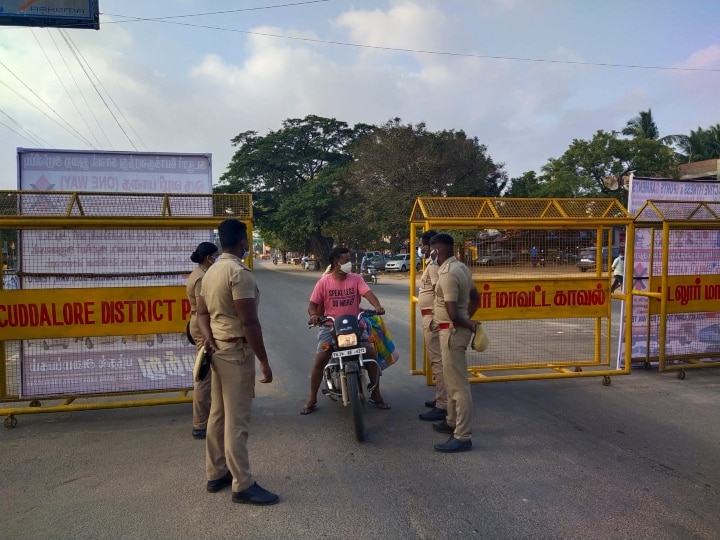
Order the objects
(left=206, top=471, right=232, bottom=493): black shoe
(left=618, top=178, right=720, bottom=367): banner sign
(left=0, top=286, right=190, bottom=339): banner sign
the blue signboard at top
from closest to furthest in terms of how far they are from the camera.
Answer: (left=206, top=471, right=232, bottom=493): black shoe
(left=0, top=286, right=190, bottom=339): banner sign
(left=618, top=178, right=720, bottom=367): banner sign
the blue signboard at top

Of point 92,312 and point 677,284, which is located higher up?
point 677,284

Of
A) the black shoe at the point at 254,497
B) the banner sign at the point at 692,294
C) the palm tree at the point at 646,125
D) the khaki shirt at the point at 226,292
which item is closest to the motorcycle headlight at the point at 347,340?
the khaki shirt at the point at 226,292

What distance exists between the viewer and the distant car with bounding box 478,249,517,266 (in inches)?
246

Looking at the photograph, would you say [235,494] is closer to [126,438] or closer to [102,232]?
[126,438]

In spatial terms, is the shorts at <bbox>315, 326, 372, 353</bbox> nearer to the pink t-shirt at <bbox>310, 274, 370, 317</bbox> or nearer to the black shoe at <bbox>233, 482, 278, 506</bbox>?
the pink t-shirt at <bbox>310, 274, 370, 317</bbox>

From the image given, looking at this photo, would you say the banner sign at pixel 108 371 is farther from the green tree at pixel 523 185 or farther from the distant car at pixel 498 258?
the green tree at pixel 523 185

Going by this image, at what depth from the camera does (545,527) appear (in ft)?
10.3

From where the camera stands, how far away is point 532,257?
251 inches

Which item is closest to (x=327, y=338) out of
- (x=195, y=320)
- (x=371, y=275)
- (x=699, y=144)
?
(x=195, y=320)

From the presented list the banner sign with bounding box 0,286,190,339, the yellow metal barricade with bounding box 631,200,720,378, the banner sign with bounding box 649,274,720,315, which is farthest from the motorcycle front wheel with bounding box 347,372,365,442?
the banner sign with bounding box 649,274,720,315

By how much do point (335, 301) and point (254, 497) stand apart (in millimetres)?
2302

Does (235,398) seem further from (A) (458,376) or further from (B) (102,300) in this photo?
(B) (102,300)

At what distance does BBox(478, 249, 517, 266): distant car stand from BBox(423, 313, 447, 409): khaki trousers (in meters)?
1.17

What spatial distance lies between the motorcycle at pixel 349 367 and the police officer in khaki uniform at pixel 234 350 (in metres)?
1.15
